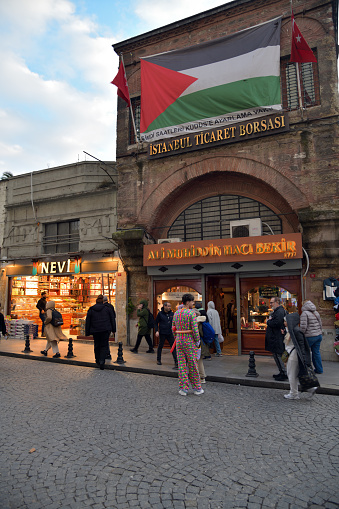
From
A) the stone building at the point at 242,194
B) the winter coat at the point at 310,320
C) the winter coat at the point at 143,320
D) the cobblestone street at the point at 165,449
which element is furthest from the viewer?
the winter coat at the point at 143,320

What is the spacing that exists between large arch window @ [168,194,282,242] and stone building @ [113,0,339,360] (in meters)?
0.04

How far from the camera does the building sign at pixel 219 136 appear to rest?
11531mm

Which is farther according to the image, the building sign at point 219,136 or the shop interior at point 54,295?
the shop interior at point 54,295

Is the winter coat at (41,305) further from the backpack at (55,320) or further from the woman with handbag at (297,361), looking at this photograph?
the woman with handbag at (297,361)

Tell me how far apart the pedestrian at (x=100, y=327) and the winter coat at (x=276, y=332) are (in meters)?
4.42

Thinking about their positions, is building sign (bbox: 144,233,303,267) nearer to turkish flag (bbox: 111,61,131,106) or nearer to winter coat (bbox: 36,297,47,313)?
winter coat (bbox: 36,297,47,313)

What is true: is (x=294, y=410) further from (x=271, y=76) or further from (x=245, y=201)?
(x=271, y=76)

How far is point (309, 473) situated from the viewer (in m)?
3.88

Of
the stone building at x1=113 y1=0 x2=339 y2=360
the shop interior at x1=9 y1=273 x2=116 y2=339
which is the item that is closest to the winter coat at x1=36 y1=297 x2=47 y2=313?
the shop interior at x1=9 y1=273 x2=116 y2=339

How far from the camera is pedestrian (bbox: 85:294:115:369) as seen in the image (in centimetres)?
968

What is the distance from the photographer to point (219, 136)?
12.3m

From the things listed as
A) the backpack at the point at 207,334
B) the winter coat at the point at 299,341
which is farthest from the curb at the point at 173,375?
the winter coat at the point at 299,341

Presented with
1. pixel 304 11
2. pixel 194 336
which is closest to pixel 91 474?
pixel 194 336

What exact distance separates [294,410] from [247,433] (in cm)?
151
